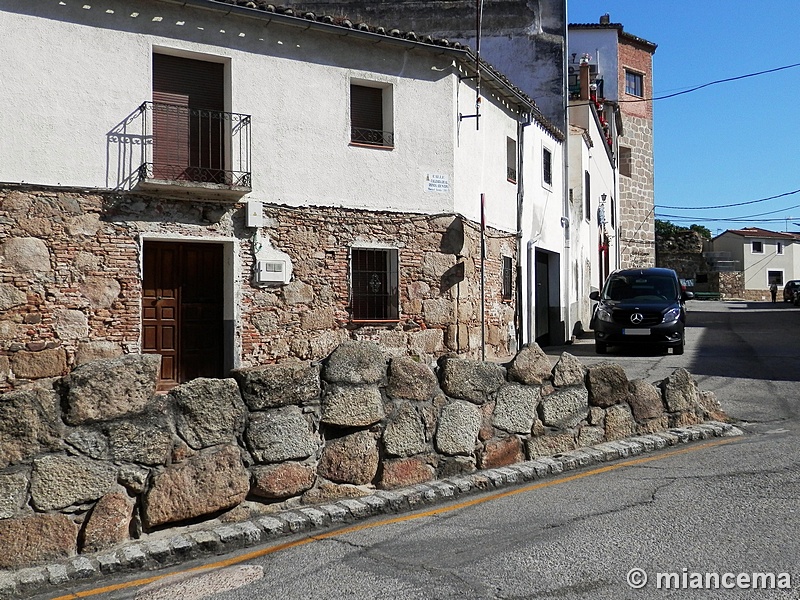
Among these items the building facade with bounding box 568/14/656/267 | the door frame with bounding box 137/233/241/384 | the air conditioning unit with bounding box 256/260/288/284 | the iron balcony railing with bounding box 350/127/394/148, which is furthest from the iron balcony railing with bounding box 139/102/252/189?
the building facade with bounding box 568/14/656/267

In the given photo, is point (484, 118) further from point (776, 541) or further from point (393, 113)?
point (776, 541)

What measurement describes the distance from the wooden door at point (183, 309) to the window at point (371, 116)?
132 inches

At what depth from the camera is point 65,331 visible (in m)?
12.1

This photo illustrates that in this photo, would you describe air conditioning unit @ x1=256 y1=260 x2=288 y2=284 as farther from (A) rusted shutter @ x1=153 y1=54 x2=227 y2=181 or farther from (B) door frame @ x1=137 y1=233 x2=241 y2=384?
(A) rusted shutter @ x1=153 y1=54 x2=227 y2=181

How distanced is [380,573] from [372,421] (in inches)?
62.7

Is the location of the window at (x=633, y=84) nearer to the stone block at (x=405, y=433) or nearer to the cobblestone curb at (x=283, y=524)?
the cobblestone curb at (x=283, y=524)

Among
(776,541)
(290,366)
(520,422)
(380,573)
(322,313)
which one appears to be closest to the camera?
(380,573)

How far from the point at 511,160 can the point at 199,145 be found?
7.88 meters

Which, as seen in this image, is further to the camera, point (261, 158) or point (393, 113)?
point (393, 113)

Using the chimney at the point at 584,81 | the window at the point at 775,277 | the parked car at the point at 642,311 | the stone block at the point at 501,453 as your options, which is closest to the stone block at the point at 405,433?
the stone block at the point at 501,453

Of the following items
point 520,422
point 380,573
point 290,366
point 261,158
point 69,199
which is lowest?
point 380,573

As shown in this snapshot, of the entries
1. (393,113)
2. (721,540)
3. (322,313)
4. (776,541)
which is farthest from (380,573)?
(393,113)

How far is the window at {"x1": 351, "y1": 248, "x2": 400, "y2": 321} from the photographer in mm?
14922

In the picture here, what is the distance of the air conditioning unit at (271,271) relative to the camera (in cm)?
1375
